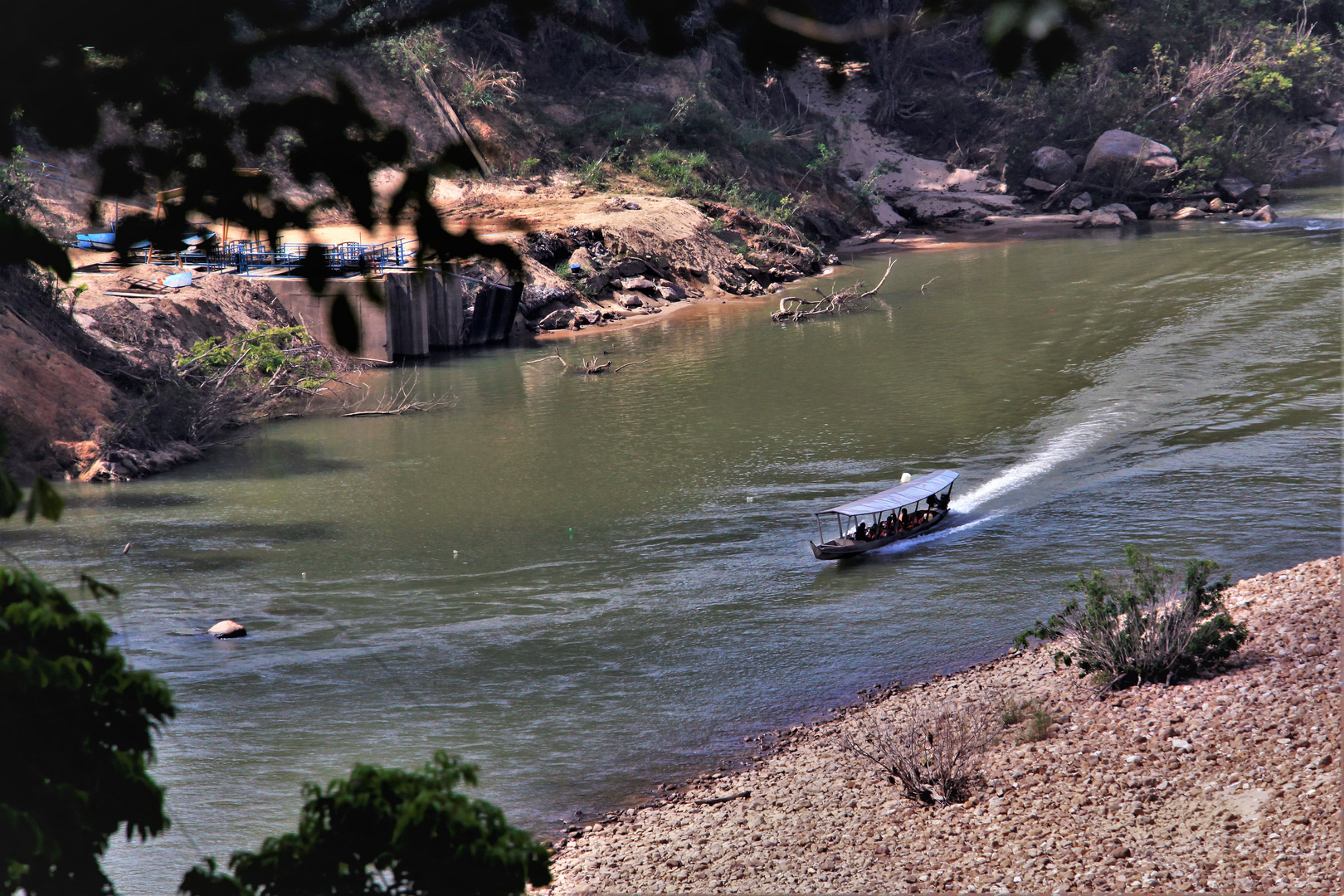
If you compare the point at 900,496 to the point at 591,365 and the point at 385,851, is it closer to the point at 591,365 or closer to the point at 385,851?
the point at 385,851

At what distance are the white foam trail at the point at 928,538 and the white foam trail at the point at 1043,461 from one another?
56 cm

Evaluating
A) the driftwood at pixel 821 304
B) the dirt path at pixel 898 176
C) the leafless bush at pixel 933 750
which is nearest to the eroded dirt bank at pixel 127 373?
the driftwood at pixel 821 304

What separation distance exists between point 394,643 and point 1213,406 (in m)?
18.5

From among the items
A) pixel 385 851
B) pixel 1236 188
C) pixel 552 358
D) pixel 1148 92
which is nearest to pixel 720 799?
pixel 385 851

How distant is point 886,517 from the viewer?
1969 cm

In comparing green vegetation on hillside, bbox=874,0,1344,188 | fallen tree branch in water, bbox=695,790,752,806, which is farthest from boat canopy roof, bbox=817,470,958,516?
green vegetation on hillside, bbox=874,0,1344,188

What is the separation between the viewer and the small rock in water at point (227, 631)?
15.8 meters

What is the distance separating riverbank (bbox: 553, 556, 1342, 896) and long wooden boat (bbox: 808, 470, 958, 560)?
5491 millimetres

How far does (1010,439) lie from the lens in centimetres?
2403

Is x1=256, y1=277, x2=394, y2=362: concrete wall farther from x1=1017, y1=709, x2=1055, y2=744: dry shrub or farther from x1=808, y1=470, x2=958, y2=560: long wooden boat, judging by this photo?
x1=1017, y1=709, x2=1055, y2=744: dry shrub

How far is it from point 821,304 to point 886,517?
21564 millimetres

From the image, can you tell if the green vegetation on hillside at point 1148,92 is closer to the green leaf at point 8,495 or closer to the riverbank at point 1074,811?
the riverbank at point 1074,811

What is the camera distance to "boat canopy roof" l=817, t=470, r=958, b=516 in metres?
18.2

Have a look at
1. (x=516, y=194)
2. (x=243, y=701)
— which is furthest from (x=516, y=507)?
(x=516, y=194)
